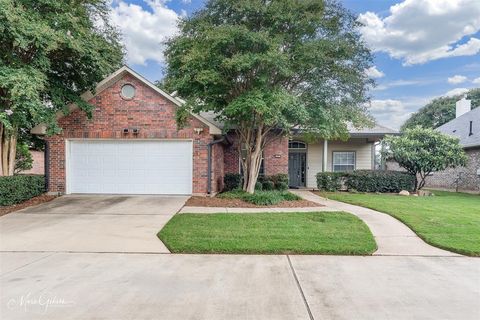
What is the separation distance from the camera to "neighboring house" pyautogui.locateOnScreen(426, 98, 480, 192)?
16.0 meters

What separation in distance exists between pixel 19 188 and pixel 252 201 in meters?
7.51

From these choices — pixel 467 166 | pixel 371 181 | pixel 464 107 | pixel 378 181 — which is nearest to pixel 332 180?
pixel 371 181

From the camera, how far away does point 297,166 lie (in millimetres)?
16203

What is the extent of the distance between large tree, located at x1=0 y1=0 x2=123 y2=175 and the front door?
9.85 meters

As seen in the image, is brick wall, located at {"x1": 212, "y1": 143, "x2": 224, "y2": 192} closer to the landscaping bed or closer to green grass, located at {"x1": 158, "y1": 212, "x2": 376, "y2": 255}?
the landscaping bed

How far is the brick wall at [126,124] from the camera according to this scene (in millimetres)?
10938

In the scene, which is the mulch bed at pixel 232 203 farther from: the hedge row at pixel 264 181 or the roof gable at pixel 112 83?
the hedge row at pixel 264 181

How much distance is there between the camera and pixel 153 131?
432 inches

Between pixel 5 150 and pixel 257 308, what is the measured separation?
1103cm

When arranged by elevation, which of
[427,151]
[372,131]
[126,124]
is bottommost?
[427,151]

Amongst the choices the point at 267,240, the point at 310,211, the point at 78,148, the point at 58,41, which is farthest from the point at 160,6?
the point at 267,240

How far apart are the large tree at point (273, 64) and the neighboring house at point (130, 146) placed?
130 centimetres

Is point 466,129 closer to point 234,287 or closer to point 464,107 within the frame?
point 464,107

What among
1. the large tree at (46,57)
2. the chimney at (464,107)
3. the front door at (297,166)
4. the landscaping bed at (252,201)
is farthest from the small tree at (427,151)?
the chimney at (464,107)
